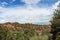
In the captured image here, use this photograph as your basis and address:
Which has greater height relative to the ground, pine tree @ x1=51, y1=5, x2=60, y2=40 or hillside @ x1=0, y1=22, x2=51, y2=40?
pine tree @ x1=51, y1=5, x2=60, y2=40

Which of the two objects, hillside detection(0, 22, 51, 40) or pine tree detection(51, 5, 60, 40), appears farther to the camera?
hillside detection(0, 22, 51, 40)

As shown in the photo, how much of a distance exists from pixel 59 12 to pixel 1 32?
A: 148 ft

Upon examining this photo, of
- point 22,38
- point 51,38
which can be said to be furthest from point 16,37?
point 51,38

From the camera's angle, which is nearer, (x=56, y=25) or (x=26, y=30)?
(x=56, y=25)

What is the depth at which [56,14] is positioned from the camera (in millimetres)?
35156

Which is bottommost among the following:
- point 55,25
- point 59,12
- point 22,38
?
point 22,38

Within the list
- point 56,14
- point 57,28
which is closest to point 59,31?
point 57,28

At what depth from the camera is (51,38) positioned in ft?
115

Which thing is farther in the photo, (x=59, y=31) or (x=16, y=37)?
(x=16, y=37)

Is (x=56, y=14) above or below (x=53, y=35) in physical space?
above

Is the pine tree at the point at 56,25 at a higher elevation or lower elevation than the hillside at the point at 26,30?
higher

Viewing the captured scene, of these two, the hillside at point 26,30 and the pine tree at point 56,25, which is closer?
the pine tree at point 56,25

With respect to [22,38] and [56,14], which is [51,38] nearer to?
[56,14]

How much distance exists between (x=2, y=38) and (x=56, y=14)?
4464cm
